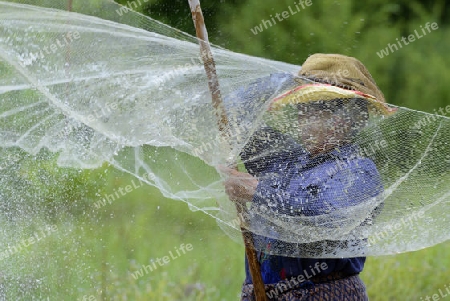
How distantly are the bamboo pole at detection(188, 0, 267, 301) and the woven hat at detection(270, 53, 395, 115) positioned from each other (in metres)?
0.18

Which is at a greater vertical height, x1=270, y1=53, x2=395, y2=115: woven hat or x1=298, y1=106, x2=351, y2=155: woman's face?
x1=270, y1=53, x2=395, y2=115: woven hat

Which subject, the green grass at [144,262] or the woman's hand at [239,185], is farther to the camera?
the green grass at [144,262]

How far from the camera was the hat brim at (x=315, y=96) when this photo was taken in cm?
268

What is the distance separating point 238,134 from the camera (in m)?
2.75

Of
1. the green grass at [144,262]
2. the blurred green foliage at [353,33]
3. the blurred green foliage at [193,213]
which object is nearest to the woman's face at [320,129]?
the blurred green foliage at [193,213]

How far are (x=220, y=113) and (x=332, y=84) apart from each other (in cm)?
40

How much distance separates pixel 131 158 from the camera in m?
2.87

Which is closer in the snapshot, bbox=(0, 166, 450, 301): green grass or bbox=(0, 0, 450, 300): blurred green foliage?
bbox=(0, 0, 450, 300): blurred green foliage

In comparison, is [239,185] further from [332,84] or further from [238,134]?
[332,84]

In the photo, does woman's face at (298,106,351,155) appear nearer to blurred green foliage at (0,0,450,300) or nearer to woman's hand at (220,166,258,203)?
woman's hand at (220,166,258,203)

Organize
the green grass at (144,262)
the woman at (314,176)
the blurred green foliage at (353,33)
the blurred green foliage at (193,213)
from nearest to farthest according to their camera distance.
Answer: the woman at (314,176) → the blurred green foliage at (193,213) → the green grass at (144,262) → the blurred green foliage at (353,33)

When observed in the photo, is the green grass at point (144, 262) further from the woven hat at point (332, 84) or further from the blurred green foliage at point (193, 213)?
the woven hat at point (332, 84)

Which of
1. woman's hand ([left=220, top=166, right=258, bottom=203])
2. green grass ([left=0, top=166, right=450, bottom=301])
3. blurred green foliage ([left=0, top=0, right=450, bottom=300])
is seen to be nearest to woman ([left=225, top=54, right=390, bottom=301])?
woman's hand ([left=220, top=166, right=258, bottom=203])

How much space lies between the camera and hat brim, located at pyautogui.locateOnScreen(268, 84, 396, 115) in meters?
2.68
